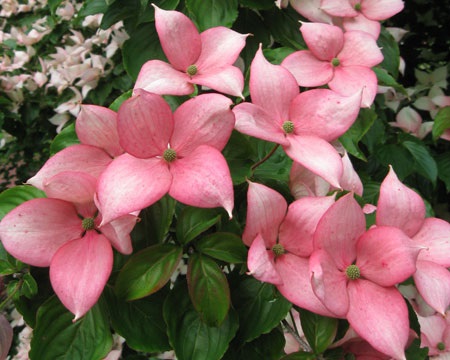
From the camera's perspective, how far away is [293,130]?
1.47ft

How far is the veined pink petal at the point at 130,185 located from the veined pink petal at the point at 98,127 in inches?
1.8

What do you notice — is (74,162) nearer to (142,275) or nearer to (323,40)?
(142,275)

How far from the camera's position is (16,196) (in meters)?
0.49

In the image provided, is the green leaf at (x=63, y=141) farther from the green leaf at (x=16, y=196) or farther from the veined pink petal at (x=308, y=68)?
the veined pink petal at (x=308, y=68)

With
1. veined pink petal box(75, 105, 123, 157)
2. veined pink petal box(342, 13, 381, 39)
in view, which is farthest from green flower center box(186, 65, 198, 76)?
veined pink petal box(342, 13, 381, 39)

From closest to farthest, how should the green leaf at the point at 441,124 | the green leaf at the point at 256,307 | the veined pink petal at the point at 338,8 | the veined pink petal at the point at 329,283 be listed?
the veined pink petal at the point at 329,283
the green leaf at the point at 256,307
the veined pink petal at the point at 338,8
the green leaf at the point at 441,124

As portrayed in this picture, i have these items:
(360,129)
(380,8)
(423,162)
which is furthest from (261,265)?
(423,162)

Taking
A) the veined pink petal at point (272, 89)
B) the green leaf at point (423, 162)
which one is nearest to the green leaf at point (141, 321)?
the veined pink petal at point (272, 89)

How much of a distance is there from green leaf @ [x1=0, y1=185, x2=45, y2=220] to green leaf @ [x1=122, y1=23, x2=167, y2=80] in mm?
394

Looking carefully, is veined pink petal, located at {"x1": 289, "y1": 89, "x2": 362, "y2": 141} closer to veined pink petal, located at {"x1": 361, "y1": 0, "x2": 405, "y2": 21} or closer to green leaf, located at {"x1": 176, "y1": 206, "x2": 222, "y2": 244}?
green leaf, located at {"x1": 176, "y1": 206, "x2": 222, "y2": 244}

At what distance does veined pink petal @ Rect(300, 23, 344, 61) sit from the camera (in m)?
0.58

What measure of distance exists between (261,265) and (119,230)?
0.12 m

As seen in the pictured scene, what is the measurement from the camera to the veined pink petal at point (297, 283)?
15.6 inches

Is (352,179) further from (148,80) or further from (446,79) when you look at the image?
(446,79)
